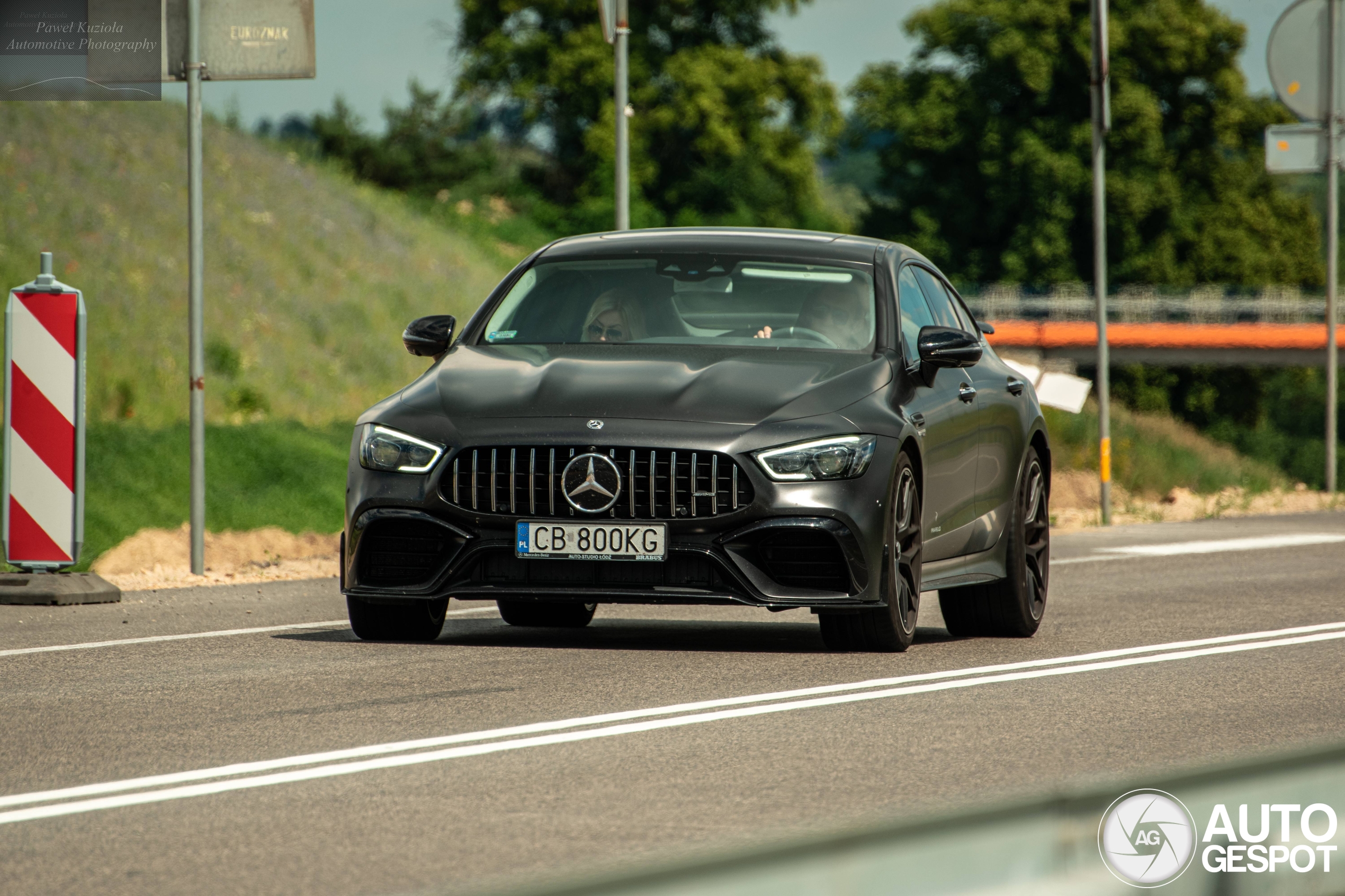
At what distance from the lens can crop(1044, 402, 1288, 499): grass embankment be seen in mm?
32938

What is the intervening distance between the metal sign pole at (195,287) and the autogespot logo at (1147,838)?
39.1ft

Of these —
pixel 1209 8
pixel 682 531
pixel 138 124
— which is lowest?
pixel 682 531

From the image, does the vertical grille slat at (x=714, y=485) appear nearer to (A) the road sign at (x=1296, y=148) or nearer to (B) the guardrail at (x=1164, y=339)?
(A) the road sign at (x=1296, y=148)

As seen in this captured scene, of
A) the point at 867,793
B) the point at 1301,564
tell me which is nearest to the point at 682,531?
the point at 867,793

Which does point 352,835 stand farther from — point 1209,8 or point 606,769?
point 1209,8

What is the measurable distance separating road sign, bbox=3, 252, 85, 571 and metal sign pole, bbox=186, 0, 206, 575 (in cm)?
256

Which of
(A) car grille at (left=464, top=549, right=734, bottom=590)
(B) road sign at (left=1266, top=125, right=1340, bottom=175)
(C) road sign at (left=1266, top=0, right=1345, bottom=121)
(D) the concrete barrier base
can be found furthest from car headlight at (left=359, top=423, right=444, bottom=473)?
(B) road sign at (left=1266, top=125, right=1340, bottom=175)

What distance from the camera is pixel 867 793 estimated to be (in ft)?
18.6

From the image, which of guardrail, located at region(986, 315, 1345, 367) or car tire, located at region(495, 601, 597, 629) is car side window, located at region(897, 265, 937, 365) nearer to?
car tire, located at region(495, 601, 597, 629)

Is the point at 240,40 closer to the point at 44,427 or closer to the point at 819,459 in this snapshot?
the point at 44,427

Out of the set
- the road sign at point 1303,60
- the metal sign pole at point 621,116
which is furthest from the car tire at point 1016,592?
the road sign at point 1303,60

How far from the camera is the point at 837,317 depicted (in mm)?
9672

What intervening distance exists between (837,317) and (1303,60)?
931 inches

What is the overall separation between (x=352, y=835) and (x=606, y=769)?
1.12 m
